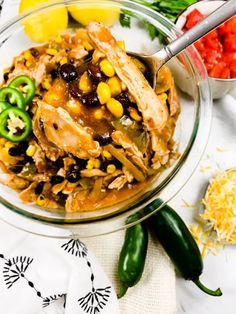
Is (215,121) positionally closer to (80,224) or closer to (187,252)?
(187,252)

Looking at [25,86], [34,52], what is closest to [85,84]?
[25,86]

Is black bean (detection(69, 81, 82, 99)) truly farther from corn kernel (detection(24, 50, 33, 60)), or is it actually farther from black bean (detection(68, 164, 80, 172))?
corn kernel (detection(24, 50, 33, 60))

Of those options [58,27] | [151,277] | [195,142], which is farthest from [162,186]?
[58,27]

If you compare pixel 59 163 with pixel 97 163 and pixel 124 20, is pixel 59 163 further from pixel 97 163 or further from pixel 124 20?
pixel 124 20

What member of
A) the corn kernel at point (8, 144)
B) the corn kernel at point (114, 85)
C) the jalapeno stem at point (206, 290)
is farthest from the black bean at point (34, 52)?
the jalapeno stem at point (206, 290)

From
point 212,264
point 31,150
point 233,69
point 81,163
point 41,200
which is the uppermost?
point 31,150

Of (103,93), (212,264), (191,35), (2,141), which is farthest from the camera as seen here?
(212,264)

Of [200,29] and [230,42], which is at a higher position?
[200,29]
